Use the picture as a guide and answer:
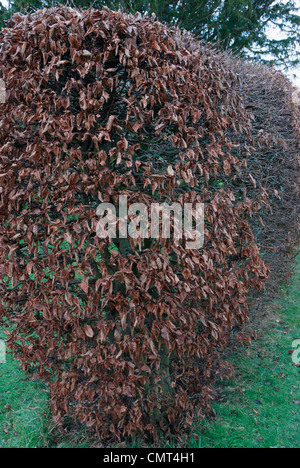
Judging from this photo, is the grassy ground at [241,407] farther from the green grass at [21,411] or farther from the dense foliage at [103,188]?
the dense foliage at [103,188]

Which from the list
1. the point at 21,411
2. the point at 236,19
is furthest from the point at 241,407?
the point at 236,19

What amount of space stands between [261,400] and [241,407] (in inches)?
9.2

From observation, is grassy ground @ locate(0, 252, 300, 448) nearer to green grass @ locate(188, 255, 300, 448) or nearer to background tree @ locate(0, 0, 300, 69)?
green grass @ locate(188, 255, 300, 448)

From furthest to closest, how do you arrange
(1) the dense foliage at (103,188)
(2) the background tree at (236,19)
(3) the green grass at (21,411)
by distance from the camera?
(2) the background tree at (236,19) < (3) the green grass at (21,411) < (1) the dense foliage at (103,188)

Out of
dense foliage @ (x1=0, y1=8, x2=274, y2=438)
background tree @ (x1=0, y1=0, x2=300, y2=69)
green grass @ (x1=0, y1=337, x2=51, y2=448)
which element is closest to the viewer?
dense foliage @ (x1=0, y1=8, x2=274, y2=438)

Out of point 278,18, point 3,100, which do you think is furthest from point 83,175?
point 278,18

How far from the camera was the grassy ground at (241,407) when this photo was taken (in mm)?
2711

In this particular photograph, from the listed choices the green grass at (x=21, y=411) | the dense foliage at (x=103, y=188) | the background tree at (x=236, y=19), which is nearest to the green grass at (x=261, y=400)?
the dense foliage at (x=103, y=188)

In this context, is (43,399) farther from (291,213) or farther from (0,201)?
(291,213)

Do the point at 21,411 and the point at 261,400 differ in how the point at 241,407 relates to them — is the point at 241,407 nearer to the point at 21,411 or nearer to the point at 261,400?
the point at 261,400

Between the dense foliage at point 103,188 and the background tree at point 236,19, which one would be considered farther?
the background tree at point 236,19

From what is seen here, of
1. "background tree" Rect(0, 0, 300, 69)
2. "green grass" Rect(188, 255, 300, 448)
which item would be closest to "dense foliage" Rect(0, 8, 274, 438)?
"green grass" Rect(188, 255, 300, 448)

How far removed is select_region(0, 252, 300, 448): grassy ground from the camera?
271cm

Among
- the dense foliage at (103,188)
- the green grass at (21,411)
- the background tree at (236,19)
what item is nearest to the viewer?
the dense foliage at (103,188)
